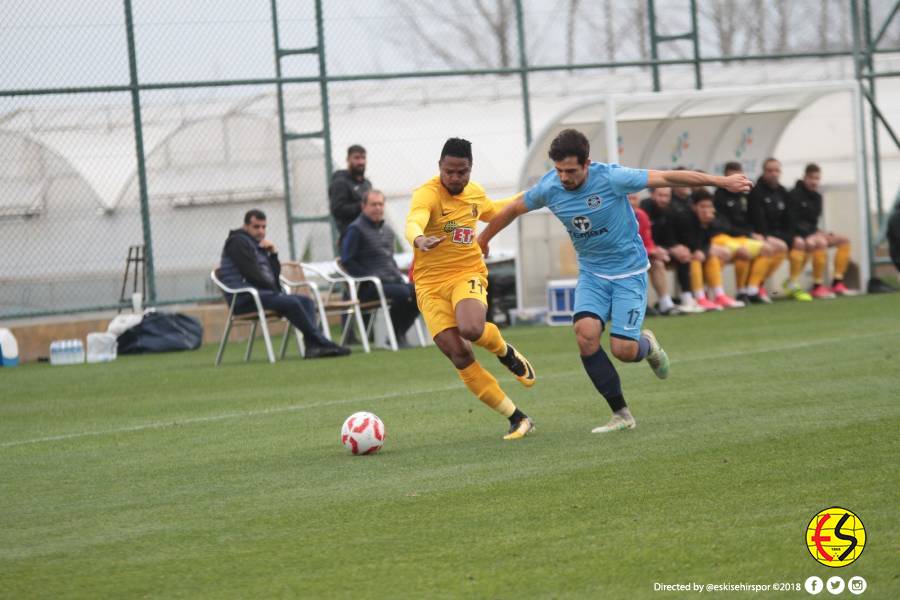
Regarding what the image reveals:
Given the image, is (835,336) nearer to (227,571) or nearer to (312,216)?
(312,216)

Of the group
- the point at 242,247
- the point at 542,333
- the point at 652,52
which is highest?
the point at 652,52

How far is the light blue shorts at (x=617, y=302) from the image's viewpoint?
909 centimetres

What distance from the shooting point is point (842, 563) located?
16.9ft

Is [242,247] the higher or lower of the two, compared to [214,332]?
higher

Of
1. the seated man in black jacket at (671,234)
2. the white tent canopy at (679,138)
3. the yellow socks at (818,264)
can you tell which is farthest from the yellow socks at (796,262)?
the seated man in black jacket at (671,234)

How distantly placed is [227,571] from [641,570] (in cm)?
152

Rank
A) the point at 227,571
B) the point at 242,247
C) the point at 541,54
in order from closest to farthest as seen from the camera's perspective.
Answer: the point at 227,571 < the point at 242,247 < the point at 541,54

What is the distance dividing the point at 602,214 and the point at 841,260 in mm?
12963

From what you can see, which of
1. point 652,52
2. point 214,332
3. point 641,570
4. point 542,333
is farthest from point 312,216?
point 641,570

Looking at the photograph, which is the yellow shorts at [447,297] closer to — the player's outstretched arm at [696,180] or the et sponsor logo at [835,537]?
the player's outstretched arm at [696,180]

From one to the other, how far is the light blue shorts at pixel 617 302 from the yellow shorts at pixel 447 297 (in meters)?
0.66

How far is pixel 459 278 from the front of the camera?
9.58m

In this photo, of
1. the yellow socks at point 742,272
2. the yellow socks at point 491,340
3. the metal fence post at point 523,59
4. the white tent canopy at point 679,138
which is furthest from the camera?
the metal fence post at point 523,59

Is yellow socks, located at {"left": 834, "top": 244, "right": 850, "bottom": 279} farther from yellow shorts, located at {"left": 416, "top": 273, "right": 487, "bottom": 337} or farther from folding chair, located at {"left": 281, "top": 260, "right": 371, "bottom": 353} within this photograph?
yellow shorts, located at {"left": 416, "top": 273, "right": 487, "bottom": 337}
